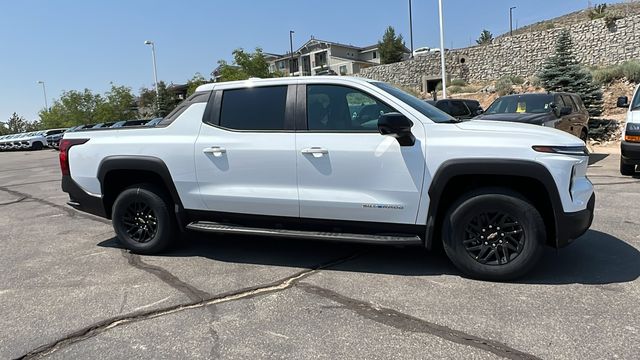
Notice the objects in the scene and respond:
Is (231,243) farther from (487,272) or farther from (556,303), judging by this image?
(556,303)

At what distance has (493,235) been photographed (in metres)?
4.18

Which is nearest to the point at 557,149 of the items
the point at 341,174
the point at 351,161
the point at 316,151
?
the point at 351,161

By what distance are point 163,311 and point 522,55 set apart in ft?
127

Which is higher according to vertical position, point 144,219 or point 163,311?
point 144,219

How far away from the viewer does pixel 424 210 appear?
4262 mm

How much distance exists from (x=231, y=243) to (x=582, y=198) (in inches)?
147

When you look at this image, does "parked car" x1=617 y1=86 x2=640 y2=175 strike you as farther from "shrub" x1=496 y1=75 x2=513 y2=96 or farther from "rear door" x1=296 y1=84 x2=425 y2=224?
"shrub" x1=496 y1=75 x2=513 y2=96

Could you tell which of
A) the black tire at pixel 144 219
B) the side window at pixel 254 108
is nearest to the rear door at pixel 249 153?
the side window at pixel 254 108

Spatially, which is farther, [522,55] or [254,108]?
[522,55]

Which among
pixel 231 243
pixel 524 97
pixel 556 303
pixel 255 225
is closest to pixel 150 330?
pixel 255 225

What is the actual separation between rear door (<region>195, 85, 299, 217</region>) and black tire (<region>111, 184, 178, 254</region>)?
1.96 feet

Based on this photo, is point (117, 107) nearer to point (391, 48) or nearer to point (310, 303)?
point (391, 48)

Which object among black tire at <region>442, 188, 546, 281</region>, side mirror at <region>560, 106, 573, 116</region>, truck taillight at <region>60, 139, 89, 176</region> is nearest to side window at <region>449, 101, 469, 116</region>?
side mirror at <region>560, 106, 573, 116</region>

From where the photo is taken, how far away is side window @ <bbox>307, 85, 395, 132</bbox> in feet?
14.8
